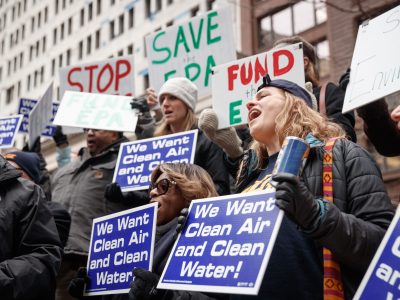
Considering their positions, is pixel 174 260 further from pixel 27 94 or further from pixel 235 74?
pixel 27 94

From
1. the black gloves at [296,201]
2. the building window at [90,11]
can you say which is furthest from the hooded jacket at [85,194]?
the building window at [90,11]

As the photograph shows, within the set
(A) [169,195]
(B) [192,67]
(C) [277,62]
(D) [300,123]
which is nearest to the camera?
(D) [300,123]

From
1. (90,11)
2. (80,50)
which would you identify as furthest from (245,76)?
(90,11)

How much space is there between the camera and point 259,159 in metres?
3.26

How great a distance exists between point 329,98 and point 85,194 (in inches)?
89.4

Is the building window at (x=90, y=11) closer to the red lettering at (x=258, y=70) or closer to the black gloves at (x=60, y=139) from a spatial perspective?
the black gloves at (x=60, y=139)

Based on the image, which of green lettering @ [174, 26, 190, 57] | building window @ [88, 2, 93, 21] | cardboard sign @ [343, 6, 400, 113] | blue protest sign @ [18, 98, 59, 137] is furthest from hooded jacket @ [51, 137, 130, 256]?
building window @ [88, 2, 93, 21]

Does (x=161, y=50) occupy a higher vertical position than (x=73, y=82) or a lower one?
higher

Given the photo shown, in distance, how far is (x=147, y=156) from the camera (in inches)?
187

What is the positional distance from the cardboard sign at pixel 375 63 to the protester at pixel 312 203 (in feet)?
0.71

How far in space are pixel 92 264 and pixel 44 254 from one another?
0.41 meters

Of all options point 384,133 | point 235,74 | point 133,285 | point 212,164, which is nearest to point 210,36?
point 235,74

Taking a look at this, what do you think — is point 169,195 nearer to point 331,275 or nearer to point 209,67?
point 331,275

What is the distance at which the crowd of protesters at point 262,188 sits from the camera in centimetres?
244
